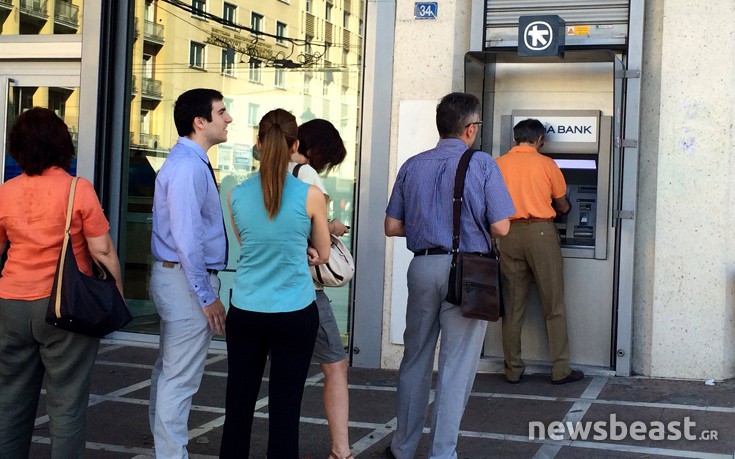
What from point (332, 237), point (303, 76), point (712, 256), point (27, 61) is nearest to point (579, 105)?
point (712, 256)

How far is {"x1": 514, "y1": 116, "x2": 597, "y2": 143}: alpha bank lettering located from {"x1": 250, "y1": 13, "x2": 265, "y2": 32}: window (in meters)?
2.36

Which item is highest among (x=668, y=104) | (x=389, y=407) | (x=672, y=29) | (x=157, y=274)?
(x=672, y=29)

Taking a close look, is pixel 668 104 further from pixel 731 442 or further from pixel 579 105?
pixel 731 442

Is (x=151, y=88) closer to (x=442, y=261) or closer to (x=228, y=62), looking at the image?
(x=228, y=62)

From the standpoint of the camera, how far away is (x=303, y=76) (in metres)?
7.77

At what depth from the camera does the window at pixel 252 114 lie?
26.0ft

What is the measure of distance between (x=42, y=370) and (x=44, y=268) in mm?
442

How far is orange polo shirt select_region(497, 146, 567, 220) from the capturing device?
6742 millimetres

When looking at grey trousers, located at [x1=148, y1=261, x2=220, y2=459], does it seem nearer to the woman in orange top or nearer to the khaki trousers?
the woman in orange top

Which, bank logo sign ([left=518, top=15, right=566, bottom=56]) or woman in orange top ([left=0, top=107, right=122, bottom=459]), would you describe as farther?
bank logo sign ([left=518, top=15, right=566, bottom=56])

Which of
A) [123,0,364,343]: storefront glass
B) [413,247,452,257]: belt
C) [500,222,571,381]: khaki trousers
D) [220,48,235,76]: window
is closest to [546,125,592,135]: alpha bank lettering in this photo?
[500,222,571,381]: khaki trousers

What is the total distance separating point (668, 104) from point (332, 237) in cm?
332

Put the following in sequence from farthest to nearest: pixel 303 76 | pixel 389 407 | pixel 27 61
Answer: pixel 27 61 < pixel 303 76 < pixel 389 407

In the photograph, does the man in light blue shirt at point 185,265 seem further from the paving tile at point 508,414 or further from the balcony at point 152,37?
the balcony at point 152,37
